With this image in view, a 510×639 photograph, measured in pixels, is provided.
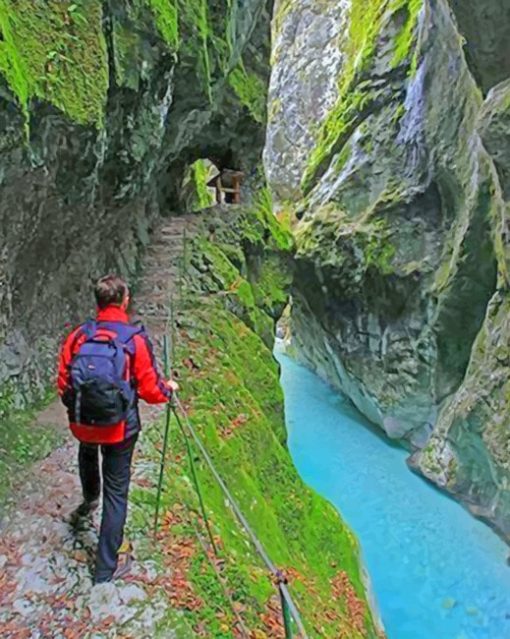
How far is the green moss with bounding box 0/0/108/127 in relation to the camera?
543 cm

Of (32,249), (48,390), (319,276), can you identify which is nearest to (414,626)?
(48,390)

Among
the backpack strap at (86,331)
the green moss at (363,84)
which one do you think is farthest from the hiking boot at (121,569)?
the green moss at (363,84)

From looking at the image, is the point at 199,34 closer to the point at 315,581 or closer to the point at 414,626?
the point at 315,581

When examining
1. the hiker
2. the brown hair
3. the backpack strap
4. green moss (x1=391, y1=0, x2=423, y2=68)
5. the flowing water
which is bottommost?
the flowing water

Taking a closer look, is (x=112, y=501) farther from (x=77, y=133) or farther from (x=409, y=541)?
(x=409, y=541)

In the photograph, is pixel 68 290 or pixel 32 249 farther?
pixel 68 290

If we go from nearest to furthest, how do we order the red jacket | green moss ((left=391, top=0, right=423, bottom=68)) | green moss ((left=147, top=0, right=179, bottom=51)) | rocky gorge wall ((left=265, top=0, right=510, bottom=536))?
1. the red jacket
2. green moss ((left=147, top=0, right=179, bottom=51))
3. rocky gorge wall ((left=265, top=0, right=510, bottom=536))
4. green moss ((left=391, top=0, right=423, bottom=68))

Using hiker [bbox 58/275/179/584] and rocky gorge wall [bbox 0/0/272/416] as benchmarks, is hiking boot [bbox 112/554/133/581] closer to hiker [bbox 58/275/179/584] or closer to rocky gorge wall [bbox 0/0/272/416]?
hiker [bbox 58/275/179/584]

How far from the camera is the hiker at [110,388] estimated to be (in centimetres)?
389

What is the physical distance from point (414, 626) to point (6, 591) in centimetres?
846

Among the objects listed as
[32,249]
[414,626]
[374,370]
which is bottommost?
[414,626]

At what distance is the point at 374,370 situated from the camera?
2136cm

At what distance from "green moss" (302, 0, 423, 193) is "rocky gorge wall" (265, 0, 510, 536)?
0.08m

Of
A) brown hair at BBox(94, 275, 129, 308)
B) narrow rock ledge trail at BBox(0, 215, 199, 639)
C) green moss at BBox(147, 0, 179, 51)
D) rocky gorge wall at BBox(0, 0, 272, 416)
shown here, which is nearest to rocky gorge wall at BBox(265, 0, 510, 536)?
rocky gorge wall at BBox(0, 0, 272, 416)
